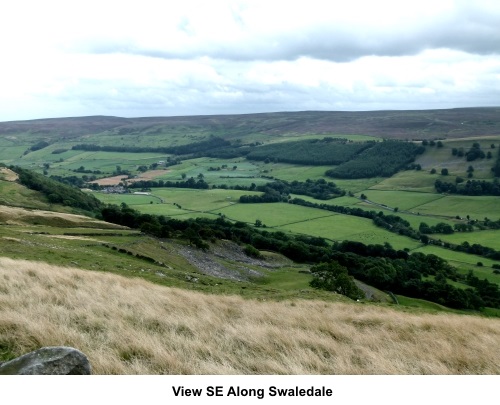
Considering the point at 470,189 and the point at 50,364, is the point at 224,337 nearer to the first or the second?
the point at 50,364

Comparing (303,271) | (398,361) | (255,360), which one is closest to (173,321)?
(255,360)

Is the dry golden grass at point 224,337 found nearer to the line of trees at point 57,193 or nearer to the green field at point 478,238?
the line of trees at point 57,193

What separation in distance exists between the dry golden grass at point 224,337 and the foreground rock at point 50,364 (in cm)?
78

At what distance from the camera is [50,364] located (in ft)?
23.2

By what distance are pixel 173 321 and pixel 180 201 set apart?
165113mm

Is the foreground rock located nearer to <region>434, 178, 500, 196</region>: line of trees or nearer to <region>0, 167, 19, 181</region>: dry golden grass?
<region>0, 167, 19, 181</region>: dry golden grass

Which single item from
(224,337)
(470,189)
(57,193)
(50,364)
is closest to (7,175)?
(57,193)

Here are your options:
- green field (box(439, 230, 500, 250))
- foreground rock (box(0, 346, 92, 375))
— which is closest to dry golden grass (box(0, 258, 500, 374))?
foreground rock (box(0, 346, 92, 375))

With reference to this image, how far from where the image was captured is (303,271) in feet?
229

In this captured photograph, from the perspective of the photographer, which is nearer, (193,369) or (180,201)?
(193,369)

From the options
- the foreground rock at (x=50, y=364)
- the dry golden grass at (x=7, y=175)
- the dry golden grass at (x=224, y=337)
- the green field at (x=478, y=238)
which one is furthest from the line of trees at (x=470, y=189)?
the foreground rock at (x=50, y=364)

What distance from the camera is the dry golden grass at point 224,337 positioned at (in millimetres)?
9031

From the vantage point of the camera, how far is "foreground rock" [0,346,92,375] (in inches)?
275

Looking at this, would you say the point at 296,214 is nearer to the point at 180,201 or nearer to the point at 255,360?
the point at 180,201
